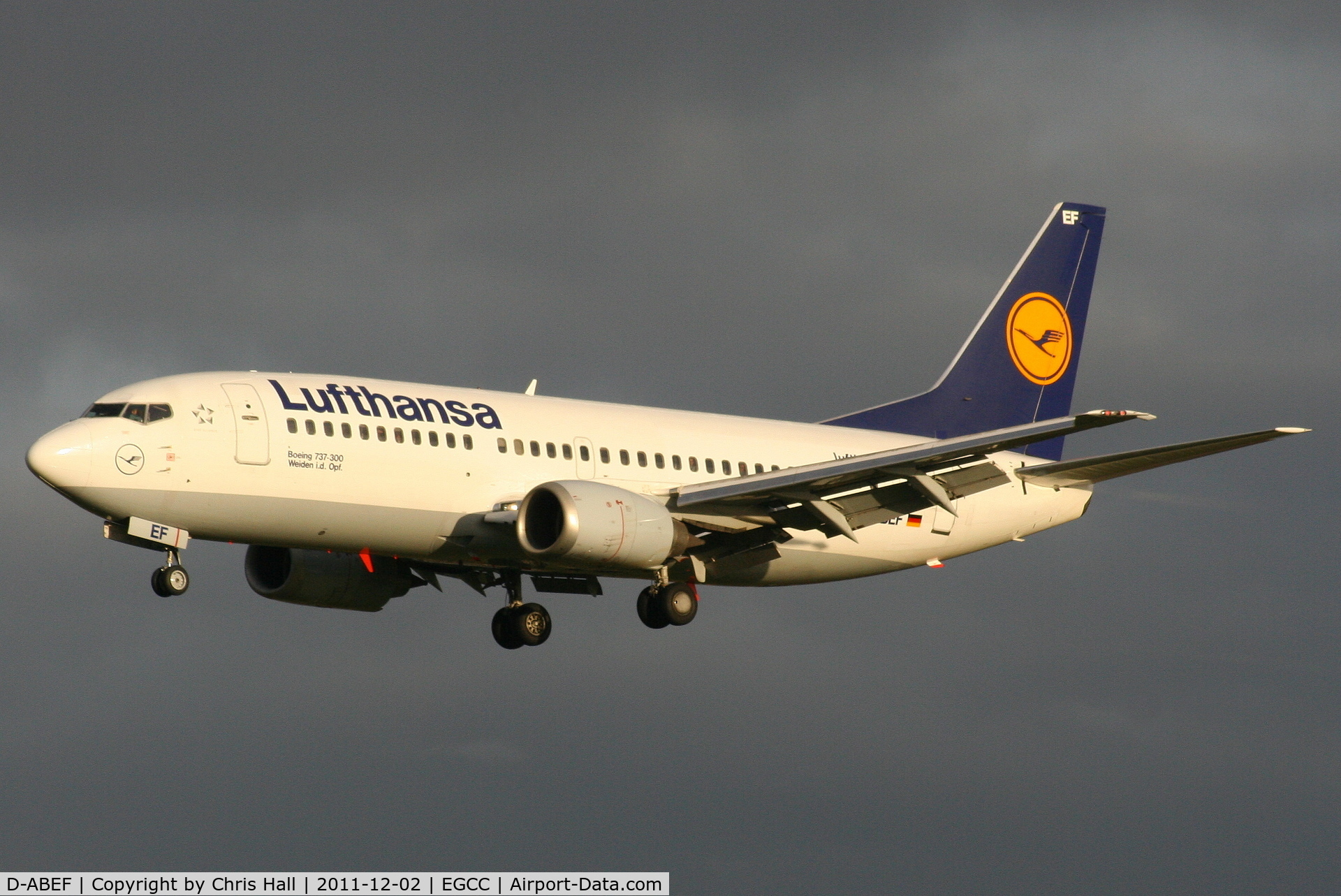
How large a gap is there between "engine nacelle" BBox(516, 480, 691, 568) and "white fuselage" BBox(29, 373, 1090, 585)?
81 centimetres

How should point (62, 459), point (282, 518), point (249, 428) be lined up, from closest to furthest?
point (62, 459) < point (249, 428) < point (282, 518)

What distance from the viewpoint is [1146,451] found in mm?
36156

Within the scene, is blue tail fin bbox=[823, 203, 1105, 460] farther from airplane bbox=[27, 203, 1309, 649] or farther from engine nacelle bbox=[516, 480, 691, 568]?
engine nacelle bbox=[516, 480, 691, 568]

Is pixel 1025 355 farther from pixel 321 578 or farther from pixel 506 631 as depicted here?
pixel 321 578

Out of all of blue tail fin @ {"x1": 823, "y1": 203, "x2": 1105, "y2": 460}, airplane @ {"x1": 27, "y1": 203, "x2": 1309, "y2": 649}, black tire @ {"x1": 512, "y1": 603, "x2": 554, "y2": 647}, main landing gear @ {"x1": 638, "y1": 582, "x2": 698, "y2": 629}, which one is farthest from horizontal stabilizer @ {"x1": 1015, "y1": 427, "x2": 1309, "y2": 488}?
black tire @ {"x1": 512, "y1": 603, "x2": 554, "y2": 647}

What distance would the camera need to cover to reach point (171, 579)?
111ft

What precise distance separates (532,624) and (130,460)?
1058 centimetres

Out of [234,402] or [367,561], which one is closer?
[234,402]

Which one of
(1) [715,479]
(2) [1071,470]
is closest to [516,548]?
(1) [715,479]

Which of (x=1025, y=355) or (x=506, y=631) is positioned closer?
(x=506, y=631)

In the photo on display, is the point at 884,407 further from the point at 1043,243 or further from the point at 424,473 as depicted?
the point at 424,473

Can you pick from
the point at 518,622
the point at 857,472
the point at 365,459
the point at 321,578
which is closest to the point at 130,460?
the point at 365,459

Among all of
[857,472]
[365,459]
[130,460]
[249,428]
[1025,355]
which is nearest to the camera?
[130,460]

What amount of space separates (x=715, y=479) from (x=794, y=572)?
11.4ft
